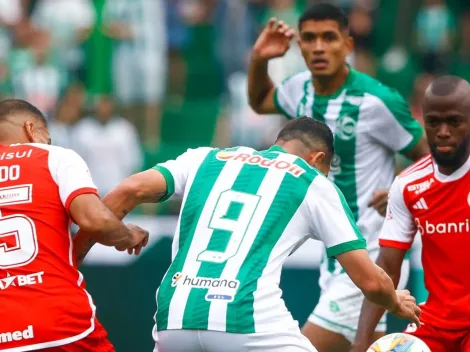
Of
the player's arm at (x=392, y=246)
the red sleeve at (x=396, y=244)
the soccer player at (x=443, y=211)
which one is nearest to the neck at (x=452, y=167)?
the soccer player at (x=443, y=211)

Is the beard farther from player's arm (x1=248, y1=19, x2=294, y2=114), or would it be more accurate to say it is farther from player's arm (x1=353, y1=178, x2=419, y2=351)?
player's arm (x1=248, y1=19, x2=294, y2=114)

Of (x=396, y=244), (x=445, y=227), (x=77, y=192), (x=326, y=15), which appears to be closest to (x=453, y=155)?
(x=445, y=227)

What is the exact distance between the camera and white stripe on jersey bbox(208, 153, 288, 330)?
5.89m

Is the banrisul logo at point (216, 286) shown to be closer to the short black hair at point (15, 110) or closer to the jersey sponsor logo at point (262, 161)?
the jersey sponsor logo at point (262, 161)

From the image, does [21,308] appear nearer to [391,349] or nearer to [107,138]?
[391,349]

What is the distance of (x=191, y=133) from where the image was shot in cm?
1834

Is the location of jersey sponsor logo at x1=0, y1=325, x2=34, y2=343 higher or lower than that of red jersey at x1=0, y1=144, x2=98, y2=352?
lower

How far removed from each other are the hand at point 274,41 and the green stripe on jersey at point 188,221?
8.51ft

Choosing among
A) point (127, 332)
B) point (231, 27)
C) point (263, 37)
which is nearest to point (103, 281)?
point (127, 332)

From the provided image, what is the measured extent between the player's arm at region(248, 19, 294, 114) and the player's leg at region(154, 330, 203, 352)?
3236mm

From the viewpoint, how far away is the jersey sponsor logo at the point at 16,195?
616cm

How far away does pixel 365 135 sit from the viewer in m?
8.23

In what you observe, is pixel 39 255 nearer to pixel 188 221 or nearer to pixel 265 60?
pixel 188 221

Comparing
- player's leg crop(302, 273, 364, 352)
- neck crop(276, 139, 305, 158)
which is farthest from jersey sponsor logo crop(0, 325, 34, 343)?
player's leg crop(302, 273, 364, 352)
